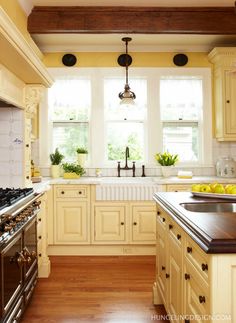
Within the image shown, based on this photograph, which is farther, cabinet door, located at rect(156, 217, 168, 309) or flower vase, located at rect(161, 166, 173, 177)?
flower vase, located at rect(161, 166, 173, 177)

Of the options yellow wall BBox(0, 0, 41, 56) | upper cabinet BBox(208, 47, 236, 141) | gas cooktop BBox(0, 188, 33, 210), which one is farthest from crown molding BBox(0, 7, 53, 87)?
upper cabinet BBox(208, 47, 236, 141)

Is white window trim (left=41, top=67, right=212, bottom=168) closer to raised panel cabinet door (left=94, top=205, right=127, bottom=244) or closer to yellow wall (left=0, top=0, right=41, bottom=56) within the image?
raised panel cabinet door (left=94, top=205, right=127, bottom=244)

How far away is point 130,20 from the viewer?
386 cm

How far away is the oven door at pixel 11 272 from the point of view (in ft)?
6.55

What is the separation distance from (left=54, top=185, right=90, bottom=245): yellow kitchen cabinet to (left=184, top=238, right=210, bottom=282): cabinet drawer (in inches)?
99.2

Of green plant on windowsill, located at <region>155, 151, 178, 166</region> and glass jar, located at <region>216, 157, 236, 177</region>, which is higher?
green plant on windowsill, located at <region>155, 151, 178, 166</region>

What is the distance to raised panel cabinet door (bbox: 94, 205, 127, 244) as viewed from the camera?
4203 millimetres

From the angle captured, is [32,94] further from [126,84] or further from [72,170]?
[126,84]

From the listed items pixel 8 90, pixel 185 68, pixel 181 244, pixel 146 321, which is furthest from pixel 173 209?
pixel 185 68

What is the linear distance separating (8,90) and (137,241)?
2393mm

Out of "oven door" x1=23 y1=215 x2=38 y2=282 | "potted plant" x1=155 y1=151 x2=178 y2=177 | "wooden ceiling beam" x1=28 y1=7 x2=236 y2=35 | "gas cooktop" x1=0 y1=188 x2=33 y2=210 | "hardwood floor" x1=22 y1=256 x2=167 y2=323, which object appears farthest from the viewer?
"potted plant" x1=155 y1=151 x2=178 y2=177

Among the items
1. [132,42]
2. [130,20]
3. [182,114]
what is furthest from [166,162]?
[130,20]

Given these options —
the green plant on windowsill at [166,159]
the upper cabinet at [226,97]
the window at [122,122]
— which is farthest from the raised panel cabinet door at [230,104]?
the window at [122,122]

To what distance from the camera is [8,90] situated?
9.16ft
